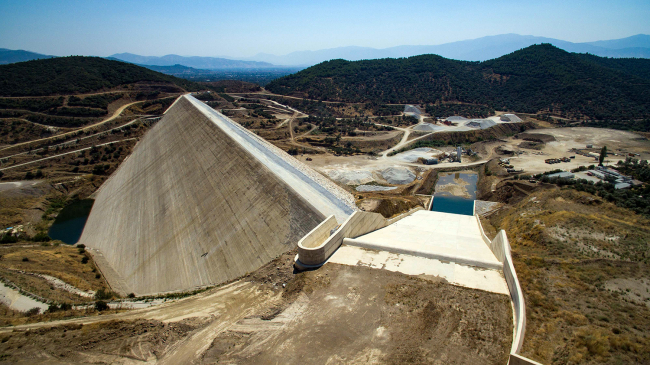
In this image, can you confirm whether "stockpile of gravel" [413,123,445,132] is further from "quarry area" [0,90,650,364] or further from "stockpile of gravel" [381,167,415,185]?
"quarry area" [0,90,650,364]

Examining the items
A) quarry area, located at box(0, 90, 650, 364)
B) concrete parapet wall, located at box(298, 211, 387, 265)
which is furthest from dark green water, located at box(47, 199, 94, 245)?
concrete parapet wall, located at box(298, 211, 387, 265)

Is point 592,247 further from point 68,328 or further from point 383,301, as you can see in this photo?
point 68,328

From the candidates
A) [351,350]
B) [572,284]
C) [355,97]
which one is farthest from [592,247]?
[355,97]

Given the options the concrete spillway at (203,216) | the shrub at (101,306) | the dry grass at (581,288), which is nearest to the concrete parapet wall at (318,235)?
the concrete spillway at (203,216)

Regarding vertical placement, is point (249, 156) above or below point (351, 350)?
above

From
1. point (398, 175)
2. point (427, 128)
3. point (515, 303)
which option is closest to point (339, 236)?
point (515, 303)

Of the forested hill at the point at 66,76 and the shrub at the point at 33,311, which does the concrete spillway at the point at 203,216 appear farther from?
the forested hill at the point at 66,76

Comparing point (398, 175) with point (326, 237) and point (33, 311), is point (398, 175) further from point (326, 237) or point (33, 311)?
point (33, 311)
